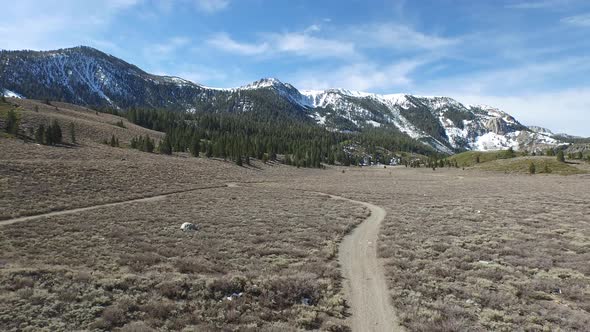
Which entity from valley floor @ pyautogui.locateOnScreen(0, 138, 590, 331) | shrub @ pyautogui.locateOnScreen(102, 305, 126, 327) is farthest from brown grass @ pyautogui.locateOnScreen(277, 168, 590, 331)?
shrub @ pyautogui.locateOnScreen(102, 305, 126, 327)

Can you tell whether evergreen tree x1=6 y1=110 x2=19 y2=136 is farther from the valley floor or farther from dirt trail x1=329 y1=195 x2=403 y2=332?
dirt trail x1=329 y1=195 x2=403 y2=332

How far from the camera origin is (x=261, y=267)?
55.8 feet

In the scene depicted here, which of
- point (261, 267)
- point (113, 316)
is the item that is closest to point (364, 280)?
point (261, 267)

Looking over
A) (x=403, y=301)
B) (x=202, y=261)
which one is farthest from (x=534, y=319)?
(x=202, y=261)

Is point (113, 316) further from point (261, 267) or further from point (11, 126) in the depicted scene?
point (11, 126)

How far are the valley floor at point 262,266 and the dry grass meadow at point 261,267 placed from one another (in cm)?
7

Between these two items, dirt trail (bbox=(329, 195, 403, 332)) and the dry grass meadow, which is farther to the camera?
dirt trail (bbox=(329, 195, 403, 332))

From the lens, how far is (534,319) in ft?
40.4

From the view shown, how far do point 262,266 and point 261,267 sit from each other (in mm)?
175

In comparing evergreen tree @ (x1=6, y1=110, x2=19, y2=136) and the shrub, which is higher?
evergreen tree @ (x1=6, y1=110, x2=19, y2=136)

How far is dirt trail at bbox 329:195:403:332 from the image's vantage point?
12.1 meters

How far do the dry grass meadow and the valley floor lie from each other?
0.21ft

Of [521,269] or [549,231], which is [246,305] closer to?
[521,269]

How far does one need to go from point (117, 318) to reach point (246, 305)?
4220 millimetres
